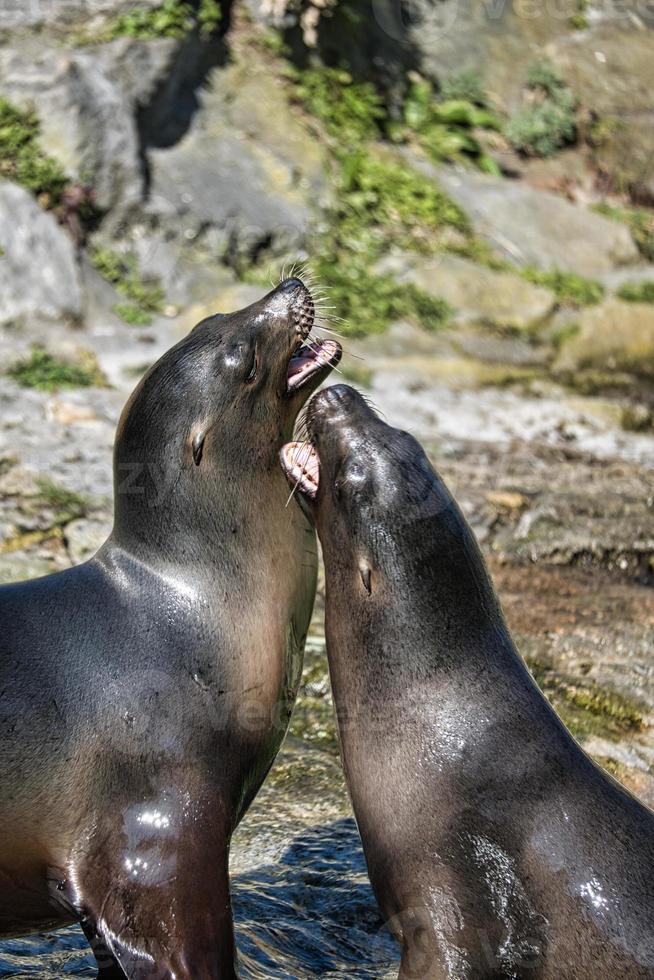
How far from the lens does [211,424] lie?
4.86 m

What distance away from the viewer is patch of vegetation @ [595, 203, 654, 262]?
15.8 meters

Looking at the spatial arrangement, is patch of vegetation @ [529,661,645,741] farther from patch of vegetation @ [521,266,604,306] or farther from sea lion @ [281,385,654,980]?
patch of vegetation @ [521,266,604,306]

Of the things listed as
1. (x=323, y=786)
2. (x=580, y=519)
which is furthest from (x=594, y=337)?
(x=323, y=786)

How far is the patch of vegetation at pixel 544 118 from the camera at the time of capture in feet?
57.7

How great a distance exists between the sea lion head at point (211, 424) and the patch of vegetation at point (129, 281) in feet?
24.3

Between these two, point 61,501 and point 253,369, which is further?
point 61,501

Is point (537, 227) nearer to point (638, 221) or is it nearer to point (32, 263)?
point (638, 221)

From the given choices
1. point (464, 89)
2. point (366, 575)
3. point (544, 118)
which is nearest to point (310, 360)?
point (366, 575)

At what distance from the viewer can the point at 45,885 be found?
4.30 metres

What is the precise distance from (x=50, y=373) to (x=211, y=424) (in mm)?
6131

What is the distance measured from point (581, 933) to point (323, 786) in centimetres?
193

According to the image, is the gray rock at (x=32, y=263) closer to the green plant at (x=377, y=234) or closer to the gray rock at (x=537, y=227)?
the green plant at (x=377, y=234)

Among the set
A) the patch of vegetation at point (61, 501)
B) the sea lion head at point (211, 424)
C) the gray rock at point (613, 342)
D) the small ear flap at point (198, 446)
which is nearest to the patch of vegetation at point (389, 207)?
the gray rock at point (613, 342)

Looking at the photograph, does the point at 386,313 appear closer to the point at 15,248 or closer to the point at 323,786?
the point at 15,248
